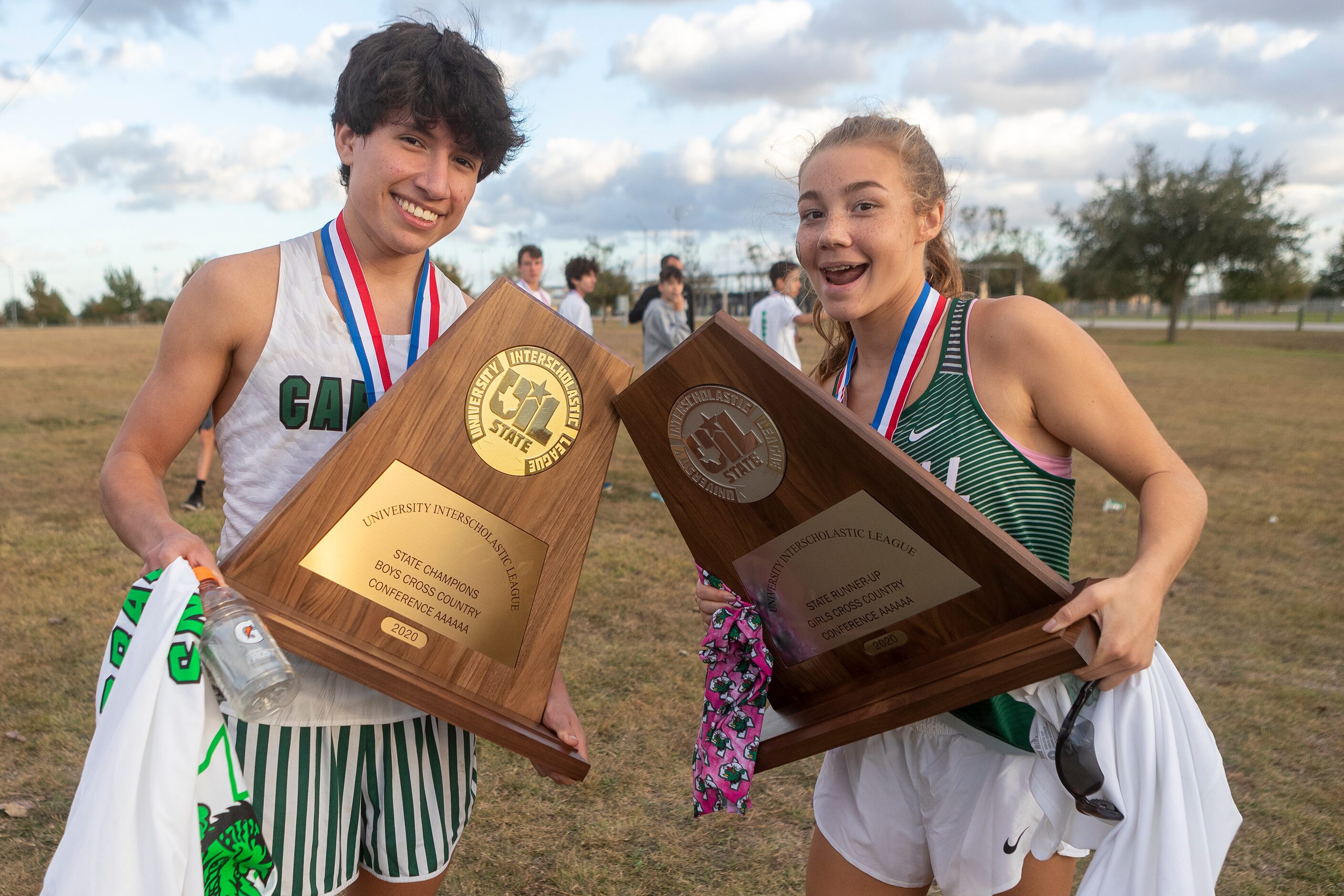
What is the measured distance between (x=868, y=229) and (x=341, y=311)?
3.50 ft

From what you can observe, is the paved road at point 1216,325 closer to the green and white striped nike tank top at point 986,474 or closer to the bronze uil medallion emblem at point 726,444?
the green and white striped nike tank top at point 986,474

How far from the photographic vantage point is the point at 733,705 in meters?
1.90

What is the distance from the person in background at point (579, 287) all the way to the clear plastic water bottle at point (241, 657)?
7828 millimetres

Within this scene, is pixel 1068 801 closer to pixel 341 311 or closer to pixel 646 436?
pixel 646 436

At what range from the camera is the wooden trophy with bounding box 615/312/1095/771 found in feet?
4.79

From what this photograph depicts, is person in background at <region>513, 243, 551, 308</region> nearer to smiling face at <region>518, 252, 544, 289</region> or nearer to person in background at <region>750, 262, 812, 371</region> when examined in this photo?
smiling face at <region>518, 252, 544, 289</region>

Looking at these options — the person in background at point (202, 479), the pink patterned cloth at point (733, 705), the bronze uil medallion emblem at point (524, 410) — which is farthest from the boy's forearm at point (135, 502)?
the person in background at point (202, 479)

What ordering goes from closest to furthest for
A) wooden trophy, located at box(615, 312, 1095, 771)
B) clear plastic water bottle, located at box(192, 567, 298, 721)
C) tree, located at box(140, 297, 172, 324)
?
clear plastic water bottle, located at box(192, 567, 298, 721)
wooden trophy, located at box(615, 312, 1095, 771)
tree, located at box(140, 297, 172, 324)

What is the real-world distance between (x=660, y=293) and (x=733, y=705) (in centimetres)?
739

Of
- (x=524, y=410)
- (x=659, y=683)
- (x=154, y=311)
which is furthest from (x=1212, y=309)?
(x=154, y=311)

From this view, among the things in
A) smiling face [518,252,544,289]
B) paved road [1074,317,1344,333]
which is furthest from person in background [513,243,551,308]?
paved road [1074,317,1344,333]

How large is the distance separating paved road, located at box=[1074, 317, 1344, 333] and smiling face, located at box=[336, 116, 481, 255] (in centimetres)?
3809

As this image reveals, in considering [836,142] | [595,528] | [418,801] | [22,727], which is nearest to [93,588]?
[22,727]

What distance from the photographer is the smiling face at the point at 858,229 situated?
1802 mm
